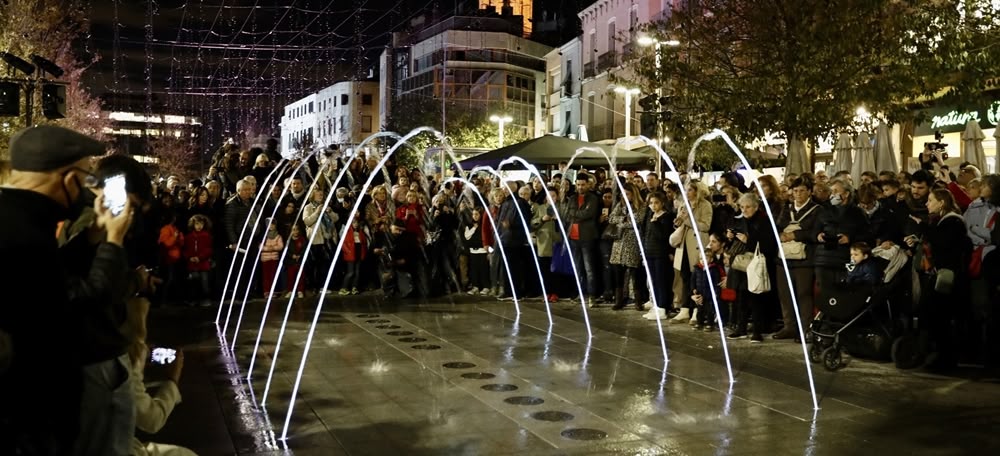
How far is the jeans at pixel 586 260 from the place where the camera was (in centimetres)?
1545

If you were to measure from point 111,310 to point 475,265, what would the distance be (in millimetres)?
14088

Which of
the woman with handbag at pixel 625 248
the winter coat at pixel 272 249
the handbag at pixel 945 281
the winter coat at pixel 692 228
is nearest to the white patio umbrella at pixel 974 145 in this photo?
the winter coat at pixel 692 228

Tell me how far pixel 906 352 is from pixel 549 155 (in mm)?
11893

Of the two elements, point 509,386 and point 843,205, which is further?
point 843,205

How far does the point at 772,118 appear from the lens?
59.6ft

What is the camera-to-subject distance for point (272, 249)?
16.1 meters

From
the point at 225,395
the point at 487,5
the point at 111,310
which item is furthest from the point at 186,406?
the point at 487,5

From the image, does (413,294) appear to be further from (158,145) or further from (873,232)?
(158,145)

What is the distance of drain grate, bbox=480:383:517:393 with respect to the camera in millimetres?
8789

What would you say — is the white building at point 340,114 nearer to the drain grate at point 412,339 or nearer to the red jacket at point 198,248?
the red jacket at point 198,248

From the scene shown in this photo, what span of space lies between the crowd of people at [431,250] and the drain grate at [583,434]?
10.2 feet

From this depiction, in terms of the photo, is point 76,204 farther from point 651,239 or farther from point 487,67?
point 487,67

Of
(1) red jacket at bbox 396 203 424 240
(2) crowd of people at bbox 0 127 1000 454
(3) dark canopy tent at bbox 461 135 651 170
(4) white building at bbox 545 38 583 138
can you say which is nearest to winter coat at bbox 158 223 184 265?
(2) crowd of people at bbox 0 127 1000 454

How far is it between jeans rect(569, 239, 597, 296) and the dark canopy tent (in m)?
4.57
